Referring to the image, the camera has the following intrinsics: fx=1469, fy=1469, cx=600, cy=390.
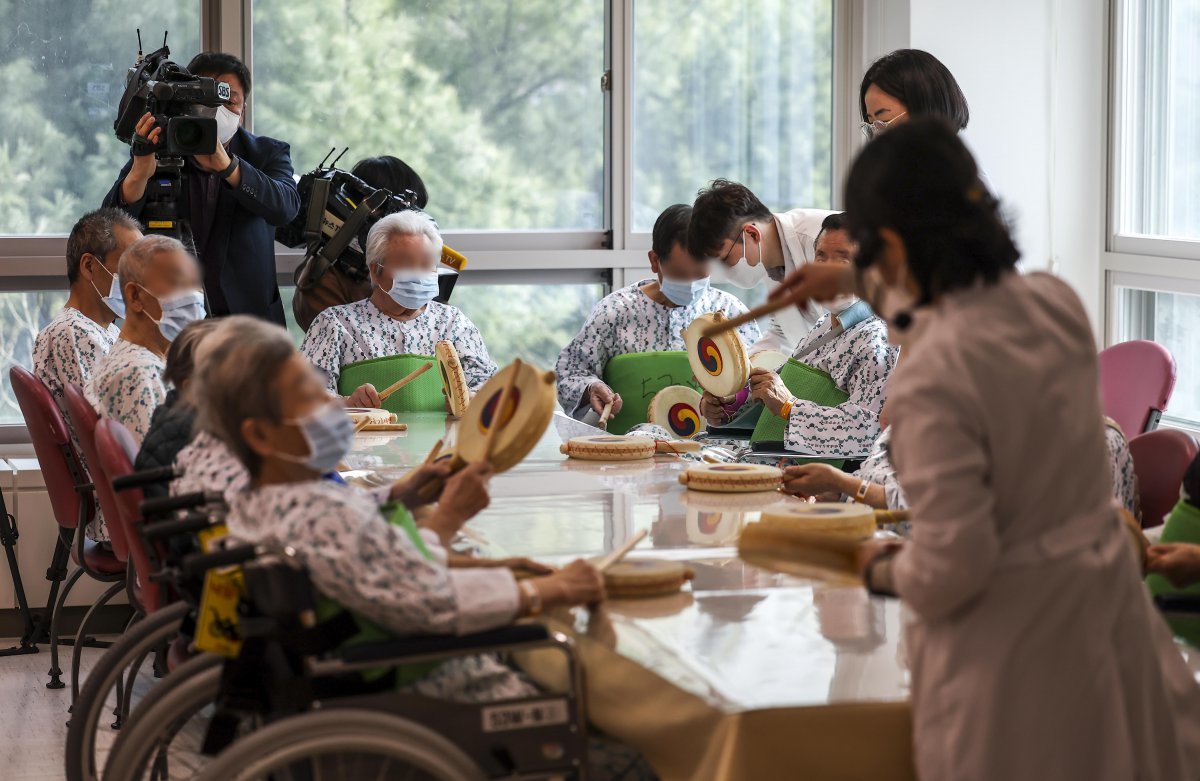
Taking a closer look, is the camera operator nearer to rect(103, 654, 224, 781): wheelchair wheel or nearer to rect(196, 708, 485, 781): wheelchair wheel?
rect(103, 654, 224, 781): wheelchair wheel

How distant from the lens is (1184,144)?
5020 millimetres

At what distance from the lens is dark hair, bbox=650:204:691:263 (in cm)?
448

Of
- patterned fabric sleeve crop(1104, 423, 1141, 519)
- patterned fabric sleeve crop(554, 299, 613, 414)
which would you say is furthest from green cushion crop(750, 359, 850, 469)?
patterned fabric sleeve crop(1104, 423, 1141, 519)

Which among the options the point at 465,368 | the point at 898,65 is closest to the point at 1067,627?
the point at 898,65

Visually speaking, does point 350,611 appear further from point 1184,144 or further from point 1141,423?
point 1184,144

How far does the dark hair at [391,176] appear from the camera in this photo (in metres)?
5.07

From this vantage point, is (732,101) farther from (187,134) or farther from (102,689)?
(102,689)

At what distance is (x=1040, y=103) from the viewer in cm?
528

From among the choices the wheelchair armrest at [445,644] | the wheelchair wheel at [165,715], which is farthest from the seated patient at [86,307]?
the wheelchair armrest at [445,644]

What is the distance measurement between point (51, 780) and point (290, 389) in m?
1.80

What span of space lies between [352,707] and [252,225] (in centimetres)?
334

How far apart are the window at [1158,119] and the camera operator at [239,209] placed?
2940 millimetres

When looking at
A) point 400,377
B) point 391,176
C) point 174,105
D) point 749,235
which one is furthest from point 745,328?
point 174,105

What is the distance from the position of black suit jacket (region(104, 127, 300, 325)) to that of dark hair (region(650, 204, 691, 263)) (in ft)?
3.88
